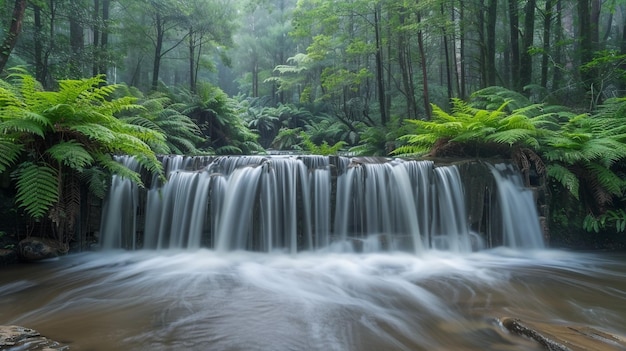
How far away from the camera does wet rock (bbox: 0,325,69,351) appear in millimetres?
2182

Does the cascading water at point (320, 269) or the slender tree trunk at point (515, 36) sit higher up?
the slender tree trunk at point (515, 36)

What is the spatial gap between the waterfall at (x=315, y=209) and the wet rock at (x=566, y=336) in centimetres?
312

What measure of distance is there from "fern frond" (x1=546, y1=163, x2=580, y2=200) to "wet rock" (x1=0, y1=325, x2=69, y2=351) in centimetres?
694

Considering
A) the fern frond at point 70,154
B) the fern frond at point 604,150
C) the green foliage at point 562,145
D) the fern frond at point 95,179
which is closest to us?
the fern frond at point 70,154

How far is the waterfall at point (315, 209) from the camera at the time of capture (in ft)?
19.8

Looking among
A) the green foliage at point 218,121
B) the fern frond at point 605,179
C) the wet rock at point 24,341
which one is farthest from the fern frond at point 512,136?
the green foliage at point 218,121

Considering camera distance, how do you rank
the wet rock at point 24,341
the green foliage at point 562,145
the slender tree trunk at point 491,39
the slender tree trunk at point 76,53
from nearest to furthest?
the wet rock at point 24,341
the green foliage at point 562,145
the slender tree trunk at point 76,53
the slender tree trunk at point 491,39

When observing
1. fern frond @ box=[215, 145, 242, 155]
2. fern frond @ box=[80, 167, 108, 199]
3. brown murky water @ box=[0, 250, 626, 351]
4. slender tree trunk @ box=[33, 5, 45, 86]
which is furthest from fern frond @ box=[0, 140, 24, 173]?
fern frond @ box=[215, 145, 242, 155]

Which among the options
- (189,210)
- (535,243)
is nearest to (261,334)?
(189,210)

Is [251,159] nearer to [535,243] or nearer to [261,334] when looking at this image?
[261,334]

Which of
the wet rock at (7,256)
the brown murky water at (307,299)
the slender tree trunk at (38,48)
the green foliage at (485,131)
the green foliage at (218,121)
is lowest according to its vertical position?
the brown murky water at (307,299)

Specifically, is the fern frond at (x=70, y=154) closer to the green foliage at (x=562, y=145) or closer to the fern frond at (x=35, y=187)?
the fern frond at (x=35, y=187)

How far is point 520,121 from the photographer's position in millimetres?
6395

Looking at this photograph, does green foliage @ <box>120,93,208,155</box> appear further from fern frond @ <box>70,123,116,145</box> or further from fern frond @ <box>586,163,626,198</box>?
fern frond @ <box>586,163,626,198</box>
